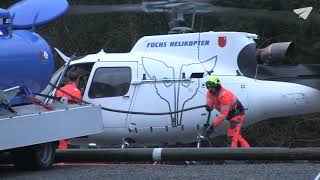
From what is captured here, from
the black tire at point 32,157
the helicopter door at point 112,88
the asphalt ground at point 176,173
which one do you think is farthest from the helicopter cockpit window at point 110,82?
the asphalt ground at point 176,173

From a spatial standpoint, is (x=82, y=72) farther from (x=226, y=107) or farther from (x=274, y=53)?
(x=274, y=53)

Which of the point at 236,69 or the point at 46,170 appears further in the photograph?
the point at 236,69

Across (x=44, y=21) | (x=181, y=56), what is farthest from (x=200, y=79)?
(x=44, y=21)

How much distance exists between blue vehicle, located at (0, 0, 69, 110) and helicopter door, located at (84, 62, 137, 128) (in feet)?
11.2

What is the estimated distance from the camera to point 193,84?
12383 mm

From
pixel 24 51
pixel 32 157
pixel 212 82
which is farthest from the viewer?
pixel 212 82

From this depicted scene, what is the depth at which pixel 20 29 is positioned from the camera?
893cm

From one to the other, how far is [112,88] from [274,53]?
9.73ft

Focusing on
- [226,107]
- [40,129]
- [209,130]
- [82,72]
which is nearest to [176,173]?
[40,129]

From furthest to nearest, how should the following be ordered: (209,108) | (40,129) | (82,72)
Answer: (82,72) → (209,108) → (40,129)

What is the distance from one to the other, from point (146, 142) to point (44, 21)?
4.26 meters

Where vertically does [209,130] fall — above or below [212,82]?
below

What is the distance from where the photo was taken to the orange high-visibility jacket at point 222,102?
1208 cm

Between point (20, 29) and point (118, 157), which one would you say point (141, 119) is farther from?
point (20, 29)
